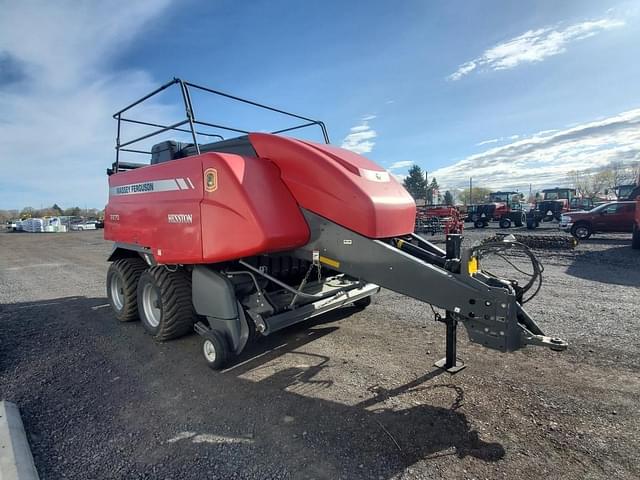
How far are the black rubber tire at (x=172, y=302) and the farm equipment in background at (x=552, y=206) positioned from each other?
22276 mm

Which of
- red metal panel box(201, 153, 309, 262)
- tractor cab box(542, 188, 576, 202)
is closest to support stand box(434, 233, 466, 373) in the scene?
red metal panel box(201, 153, 309, 262)

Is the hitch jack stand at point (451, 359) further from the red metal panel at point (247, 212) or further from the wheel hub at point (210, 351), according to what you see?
the wheel hub at point (210, 351)

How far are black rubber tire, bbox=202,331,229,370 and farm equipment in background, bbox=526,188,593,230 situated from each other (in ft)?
74.0

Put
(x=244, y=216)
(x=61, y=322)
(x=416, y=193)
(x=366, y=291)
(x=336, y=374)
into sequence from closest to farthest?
1. (x=244, y=216)
2. (x=336, y=374)
3. (x=366, y=291)
4. (x=61, y=322)
5. (x=416, y=193)

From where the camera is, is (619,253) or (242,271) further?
(619,253)

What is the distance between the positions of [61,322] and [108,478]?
4254 millimetres

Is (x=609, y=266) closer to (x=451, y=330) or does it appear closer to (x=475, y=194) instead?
(x=451, y=330)

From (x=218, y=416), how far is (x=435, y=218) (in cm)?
1914

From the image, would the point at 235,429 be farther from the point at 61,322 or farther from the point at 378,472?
the point at 61,322

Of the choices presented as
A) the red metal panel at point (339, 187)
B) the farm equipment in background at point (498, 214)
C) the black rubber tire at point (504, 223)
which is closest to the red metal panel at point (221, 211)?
the red metal panel at point (339, 187)

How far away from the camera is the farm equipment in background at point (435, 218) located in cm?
1876

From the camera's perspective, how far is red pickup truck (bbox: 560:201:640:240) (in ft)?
48.7

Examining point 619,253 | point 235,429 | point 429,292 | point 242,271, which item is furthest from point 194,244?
point 619,253

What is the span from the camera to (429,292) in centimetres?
295
